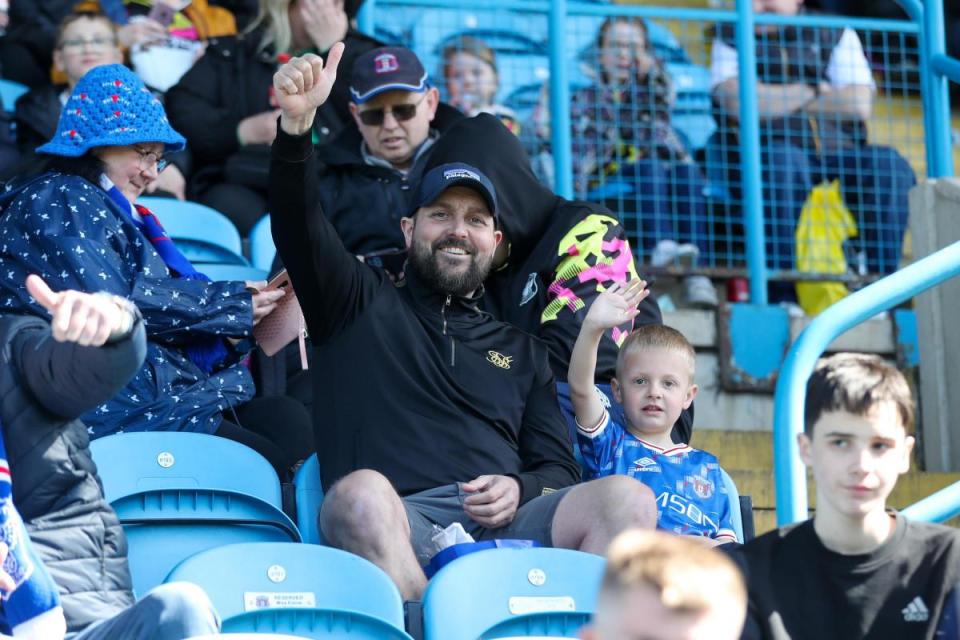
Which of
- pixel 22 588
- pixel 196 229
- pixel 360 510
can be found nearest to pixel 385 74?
pixel 196 229

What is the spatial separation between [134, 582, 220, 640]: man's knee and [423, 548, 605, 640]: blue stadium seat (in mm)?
753

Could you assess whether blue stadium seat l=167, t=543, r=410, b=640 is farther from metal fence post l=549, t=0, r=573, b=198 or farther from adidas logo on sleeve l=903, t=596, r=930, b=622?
metal fence post l=549, t=0, r=573, b=198

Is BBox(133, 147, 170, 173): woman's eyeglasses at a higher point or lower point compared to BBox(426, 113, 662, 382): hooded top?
higher

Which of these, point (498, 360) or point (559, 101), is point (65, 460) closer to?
point (498, 360)

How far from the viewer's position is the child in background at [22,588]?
10.3 feet

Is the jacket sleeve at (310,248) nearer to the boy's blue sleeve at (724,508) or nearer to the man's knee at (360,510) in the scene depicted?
the man's knee at (360,510)

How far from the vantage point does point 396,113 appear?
5.79 metres

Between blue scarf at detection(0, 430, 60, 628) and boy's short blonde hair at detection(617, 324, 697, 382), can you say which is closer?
blue scarf at detection(0, 430, 60, 628)

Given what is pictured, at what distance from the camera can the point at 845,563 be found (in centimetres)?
319

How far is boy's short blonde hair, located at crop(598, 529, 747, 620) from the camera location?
2.33 m

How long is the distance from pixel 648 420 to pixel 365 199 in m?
1.39

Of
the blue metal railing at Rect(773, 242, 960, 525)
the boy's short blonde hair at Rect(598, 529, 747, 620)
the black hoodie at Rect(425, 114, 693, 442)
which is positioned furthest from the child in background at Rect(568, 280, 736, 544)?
the boy's short blonde hair at Rect(598, 529, 747, 620)

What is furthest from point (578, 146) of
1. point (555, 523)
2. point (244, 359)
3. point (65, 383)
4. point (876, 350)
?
point (65, 383)

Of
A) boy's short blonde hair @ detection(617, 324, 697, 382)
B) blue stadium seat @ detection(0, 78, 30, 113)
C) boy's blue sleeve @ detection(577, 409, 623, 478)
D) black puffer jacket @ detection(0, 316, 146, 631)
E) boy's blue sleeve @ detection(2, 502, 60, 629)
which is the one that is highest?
blue stadium seat @ detection(0, 78, 30, 113)
